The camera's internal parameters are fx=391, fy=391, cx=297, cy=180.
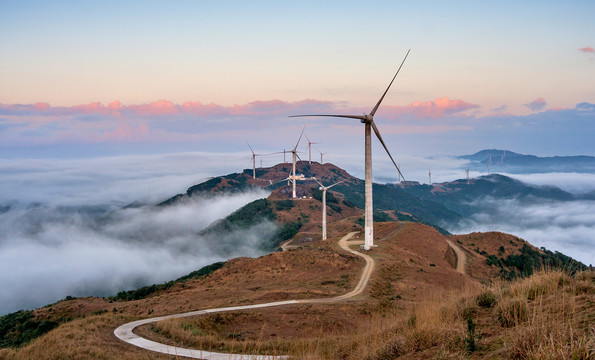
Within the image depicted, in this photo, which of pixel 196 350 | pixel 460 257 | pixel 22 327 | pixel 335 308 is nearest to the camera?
pixel 196 350

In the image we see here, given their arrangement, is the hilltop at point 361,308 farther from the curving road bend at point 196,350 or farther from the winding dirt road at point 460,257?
the curving road bend at point 196,350

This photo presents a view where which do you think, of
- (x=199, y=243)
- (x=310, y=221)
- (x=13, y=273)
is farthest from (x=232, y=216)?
(x=13, y=273)

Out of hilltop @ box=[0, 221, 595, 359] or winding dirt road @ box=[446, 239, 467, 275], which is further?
winding dirt road @ box=[446, 239, 467, 275]

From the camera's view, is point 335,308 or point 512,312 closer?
point 512,312

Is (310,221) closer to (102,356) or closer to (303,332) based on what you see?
(303,332)

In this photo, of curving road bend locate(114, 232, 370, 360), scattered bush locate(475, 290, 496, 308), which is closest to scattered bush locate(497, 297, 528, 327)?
scattered bush locate(475, 290, 496, 308)

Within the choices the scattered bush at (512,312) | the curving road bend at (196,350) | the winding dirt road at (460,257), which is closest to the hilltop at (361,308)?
the scattered bush at (512,312)

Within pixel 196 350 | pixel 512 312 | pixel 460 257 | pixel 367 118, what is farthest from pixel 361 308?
pixel 460 257

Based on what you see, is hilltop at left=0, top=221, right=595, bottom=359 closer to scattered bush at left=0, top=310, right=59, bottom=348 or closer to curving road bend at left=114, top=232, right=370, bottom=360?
curving road bend at left=114, top=232, right=370, bottom=360

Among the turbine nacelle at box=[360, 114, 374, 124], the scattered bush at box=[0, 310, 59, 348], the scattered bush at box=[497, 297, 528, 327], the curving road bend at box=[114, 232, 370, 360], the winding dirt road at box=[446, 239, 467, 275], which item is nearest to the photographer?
the scattered bush at box=[497, 297, 528, 327]

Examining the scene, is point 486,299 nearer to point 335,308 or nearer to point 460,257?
point 335,308

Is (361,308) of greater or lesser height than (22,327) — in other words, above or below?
above
